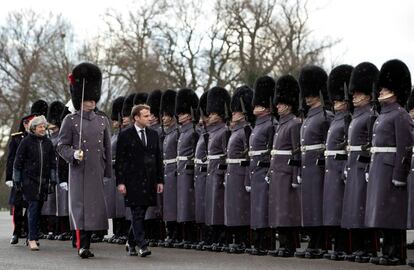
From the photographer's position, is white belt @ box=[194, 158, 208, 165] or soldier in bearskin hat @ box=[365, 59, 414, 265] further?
white belt @ box=[194, 158, 208, 165]

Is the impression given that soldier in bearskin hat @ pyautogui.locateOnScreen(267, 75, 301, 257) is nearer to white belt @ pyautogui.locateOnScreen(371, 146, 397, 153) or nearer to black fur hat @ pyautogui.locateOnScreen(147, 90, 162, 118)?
white belt @ pyautogui.locateOnScreen(371, 146, 397, 153)

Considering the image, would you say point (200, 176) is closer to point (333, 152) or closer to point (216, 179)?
point (216, 179)

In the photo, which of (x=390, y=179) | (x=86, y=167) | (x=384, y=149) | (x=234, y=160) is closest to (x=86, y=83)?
(x=86, y=167)

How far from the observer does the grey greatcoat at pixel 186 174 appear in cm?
1703

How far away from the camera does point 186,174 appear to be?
17.1 m

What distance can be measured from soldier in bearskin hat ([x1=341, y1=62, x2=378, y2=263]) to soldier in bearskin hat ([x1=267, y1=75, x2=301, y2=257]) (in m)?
0.99

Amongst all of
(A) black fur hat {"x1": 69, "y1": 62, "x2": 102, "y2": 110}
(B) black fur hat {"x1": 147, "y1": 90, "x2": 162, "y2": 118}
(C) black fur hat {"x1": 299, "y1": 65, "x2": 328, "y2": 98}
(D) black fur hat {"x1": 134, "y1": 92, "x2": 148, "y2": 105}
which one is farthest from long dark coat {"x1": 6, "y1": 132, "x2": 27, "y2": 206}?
(C) black fur hat {"x1": 299, "y1": 65, "x2": 328, "y2": 98}

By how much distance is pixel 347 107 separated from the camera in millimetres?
14203

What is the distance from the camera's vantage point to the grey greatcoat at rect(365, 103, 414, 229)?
12.7 metres

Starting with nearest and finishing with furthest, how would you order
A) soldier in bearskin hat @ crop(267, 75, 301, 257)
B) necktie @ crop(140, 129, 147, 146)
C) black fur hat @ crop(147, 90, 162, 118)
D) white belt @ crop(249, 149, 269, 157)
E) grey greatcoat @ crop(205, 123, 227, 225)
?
soldier in bearskin hat @ crop(267, 75, 301, 257) < necktie @ crop(140, 129, 147, 146) < white belt @ crop(249, 149, 269, 157) < grey greatcoat @ crop(205, 123, 227, 225) < black fur hat @ crop(147, 90, 162, 118)

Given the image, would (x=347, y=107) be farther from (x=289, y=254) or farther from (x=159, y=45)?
(x=159, y=45)

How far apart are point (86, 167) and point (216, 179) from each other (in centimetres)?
240

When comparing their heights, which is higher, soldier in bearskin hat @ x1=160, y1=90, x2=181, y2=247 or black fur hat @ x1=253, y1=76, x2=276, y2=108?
black fur hat @ x1=253, y1=76, x2=276, y2=108

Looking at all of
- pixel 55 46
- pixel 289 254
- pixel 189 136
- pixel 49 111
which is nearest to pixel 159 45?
pixel 55 46
